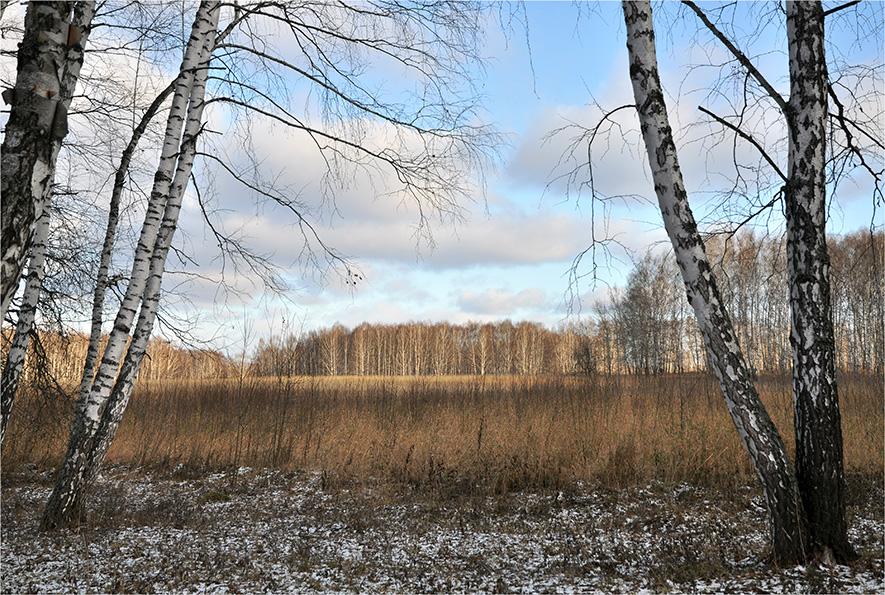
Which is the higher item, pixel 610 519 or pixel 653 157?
pixel 653 157

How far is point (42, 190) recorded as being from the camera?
204 centimetres

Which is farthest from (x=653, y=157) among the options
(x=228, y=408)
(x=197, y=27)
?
(x=228, y=408)

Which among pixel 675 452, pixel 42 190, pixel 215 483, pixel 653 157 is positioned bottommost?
pixel 215 483

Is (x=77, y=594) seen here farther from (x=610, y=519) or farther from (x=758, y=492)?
(x=758, y=492)

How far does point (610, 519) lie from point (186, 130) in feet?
19.3

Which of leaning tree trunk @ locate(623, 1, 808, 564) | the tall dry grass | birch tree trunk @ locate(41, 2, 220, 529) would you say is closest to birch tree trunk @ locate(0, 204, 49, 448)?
birch tree trunk @ locate(41, 2, 220, 529)

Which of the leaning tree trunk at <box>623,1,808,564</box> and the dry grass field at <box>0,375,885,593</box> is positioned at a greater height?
the leaning tree trunk at <box>623,1,808,564</box>

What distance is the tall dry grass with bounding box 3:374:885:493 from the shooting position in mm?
6324

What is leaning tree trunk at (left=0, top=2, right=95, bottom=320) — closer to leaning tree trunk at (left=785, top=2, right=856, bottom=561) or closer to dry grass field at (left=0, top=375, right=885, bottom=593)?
dry grass field at (left=0, top=375, right=885, bottom=593)

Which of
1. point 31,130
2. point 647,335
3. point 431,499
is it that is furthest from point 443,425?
point 647,335

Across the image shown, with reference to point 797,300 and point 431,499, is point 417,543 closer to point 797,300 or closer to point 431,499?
point 431,499

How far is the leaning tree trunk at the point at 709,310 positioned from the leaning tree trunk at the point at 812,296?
0.17 meters

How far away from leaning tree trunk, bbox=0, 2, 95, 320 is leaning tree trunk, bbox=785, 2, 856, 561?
4230 millimetres

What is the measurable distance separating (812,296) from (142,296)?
580cm
